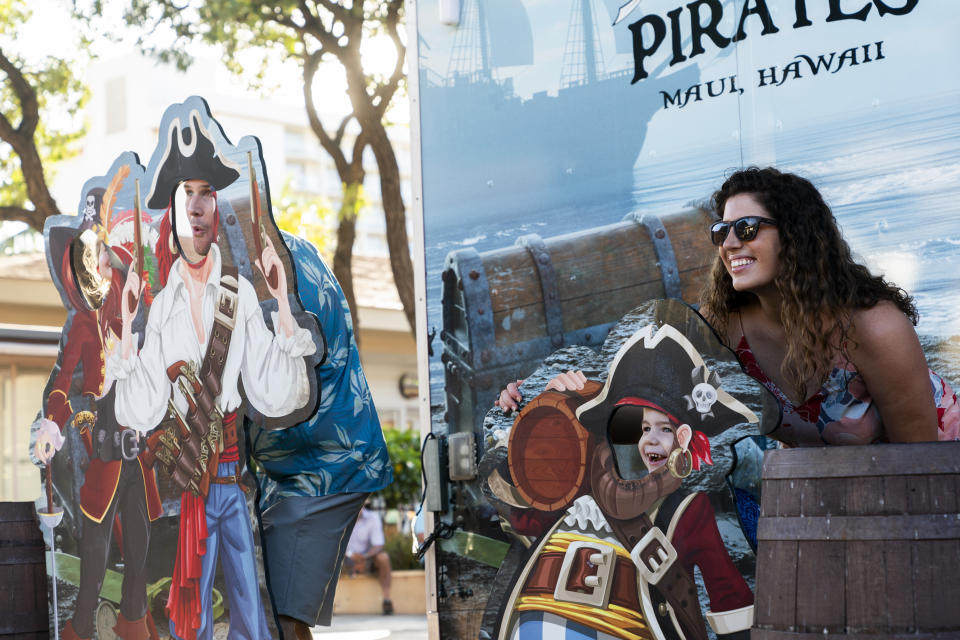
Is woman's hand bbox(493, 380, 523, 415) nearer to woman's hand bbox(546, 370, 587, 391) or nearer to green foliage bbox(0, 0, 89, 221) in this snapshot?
woman's hand bbox(546, 370, 587, 391)

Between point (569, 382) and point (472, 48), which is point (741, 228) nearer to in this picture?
point (569, 382)

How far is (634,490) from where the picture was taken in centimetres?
392

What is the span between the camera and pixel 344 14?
1171 centimetres

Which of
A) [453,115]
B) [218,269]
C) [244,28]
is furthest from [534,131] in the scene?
[244,28]

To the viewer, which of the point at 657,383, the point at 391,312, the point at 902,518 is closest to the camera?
the point at 902,518

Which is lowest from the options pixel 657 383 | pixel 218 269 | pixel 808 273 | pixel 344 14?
pixel 657 383

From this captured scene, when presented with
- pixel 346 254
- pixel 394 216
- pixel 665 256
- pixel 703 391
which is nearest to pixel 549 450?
pixel 703 391

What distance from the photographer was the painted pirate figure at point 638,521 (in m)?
3.72

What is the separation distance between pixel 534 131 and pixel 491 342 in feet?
2.49

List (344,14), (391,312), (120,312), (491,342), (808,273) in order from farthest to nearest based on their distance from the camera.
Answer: (391,312) → (344,14) → (120,312) → (491,342) → (808,273)

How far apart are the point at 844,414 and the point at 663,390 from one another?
24.4 inches

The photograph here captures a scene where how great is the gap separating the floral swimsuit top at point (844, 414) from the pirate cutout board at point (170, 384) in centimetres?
178

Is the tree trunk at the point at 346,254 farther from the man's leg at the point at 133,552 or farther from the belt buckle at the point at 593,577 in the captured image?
the belt buckle at the point at 593,577

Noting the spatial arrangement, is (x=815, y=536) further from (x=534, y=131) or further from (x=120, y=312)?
(x=120, y=312)
